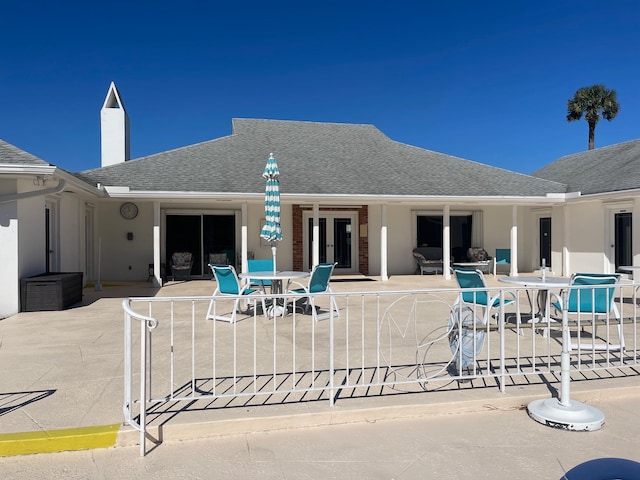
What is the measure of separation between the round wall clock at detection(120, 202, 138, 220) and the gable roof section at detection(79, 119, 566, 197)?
139 cm

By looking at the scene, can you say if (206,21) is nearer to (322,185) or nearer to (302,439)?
(322,185)

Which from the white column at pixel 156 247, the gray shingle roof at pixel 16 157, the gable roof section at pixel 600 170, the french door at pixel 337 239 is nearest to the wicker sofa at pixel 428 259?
the french door at pixel 337 239

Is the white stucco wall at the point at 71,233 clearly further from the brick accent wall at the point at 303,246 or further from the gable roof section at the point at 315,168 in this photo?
the brick accent wall at the point at 303,246

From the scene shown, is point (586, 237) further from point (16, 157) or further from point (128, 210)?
point (16, 157)

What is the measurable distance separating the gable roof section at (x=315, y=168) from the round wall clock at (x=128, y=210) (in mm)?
1388

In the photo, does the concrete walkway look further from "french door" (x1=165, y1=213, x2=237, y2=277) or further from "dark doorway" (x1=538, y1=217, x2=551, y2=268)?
"dark doorway" (x1=538, y1=217, x2=551, y2=268)

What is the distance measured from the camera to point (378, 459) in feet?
10.4

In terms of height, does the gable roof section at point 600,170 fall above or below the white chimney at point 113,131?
below

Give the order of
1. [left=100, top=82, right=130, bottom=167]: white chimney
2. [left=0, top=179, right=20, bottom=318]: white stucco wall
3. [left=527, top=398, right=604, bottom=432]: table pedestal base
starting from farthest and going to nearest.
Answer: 1. [left=100, top=82, right=130, bottom=167]: white chimney
2. [left=0, top=179, right=20, bottom=318]: white stucco wall
3. [left=527, top=398, right=604, bottom=432]: table pedestal base

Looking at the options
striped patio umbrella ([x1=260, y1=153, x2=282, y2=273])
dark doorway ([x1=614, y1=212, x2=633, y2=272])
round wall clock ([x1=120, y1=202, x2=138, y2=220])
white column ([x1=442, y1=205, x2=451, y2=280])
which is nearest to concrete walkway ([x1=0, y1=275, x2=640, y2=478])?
striped patio umbrella ([x1=260, y1=153, x2=282, y2=273])

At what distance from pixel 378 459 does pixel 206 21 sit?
1654 cm

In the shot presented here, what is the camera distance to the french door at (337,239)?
16.3 meters

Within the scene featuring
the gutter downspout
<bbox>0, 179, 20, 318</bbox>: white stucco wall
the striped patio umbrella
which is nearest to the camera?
the gutter downspout

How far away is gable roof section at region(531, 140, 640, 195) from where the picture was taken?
13.6 m
